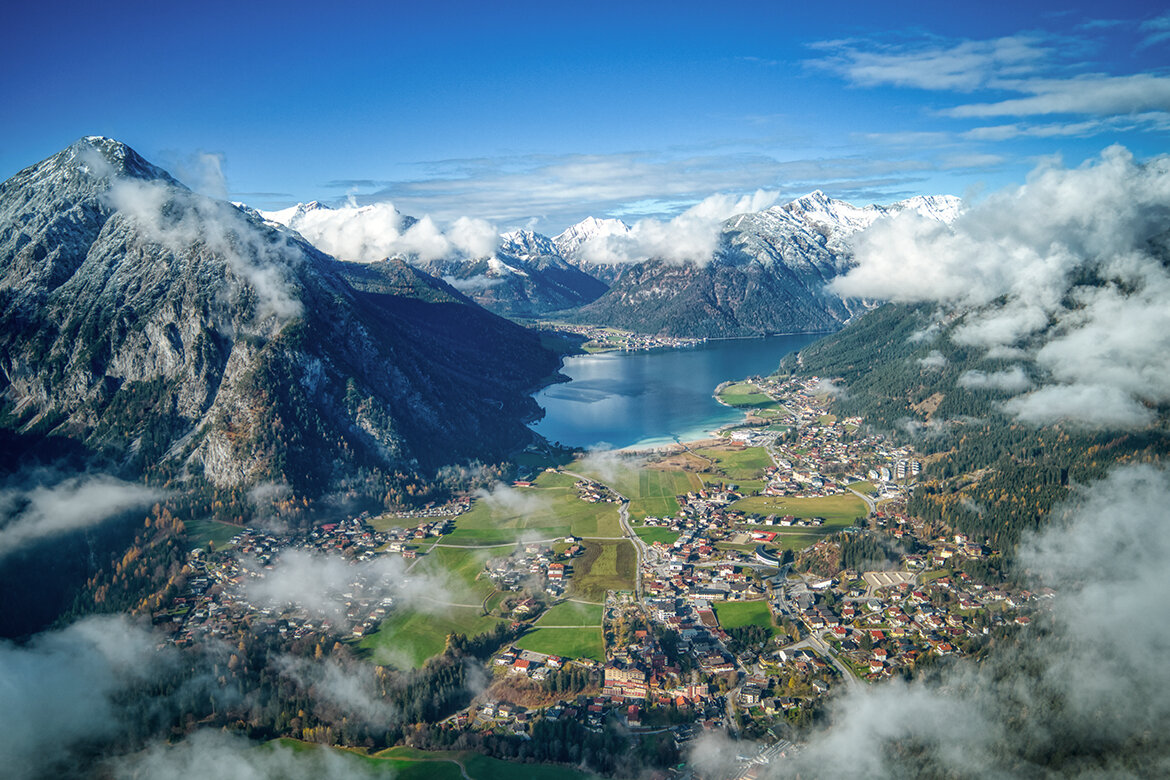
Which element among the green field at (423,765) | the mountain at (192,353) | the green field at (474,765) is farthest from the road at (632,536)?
the mountain at (192,353)

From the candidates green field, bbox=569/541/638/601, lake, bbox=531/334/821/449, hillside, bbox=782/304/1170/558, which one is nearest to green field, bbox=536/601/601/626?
green field, bbox=569/541/638/601

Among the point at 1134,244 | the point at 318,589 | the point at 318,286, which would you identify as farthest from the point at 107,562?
the point at 1134,244

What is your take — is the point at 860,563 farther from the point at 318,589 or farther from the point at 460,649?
the point at 318,589

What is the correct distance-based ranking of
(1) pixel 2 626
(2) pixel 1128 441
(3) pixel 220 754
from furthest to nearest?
1. (2) pixel 1128 441
2. (1) pixel 2 626
3. (3) pixel 220 754

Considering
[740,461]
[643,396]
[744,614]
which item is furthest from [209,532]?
[643,396]

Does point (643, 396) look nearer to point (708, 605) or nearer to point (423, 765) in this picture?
point (708, 605)

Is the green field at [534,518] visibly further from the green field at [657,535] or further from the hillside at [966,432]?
the hillside at [966,432]

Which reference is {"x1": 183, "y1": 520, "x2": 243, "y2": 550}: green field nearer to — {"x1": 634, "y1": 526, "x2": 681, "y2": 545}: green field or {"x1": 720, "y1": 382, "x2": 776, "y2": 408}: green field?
{"x1": 634, "y1": 526, "x2": 681, "y2": 545}: green field
